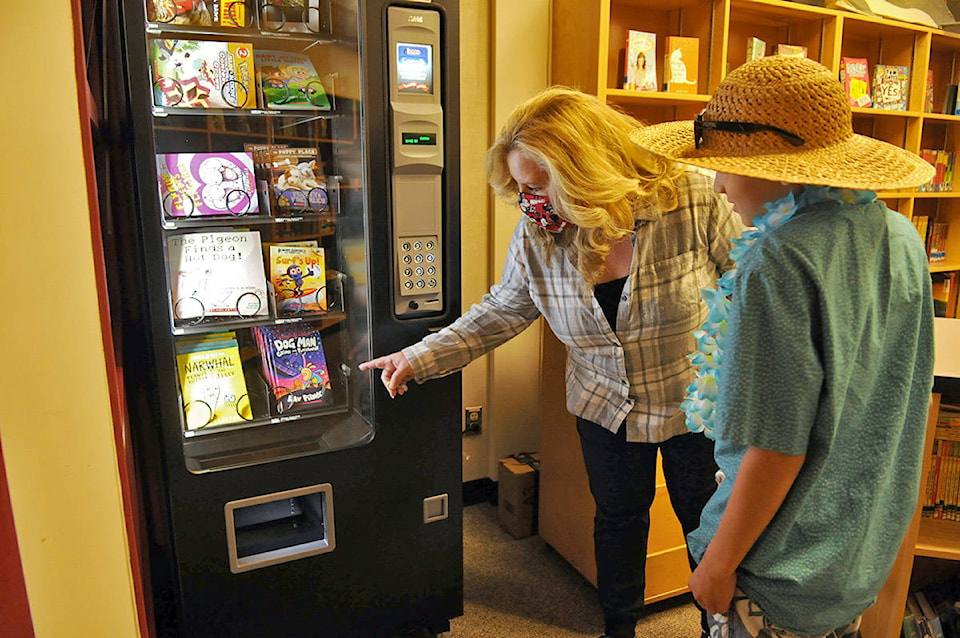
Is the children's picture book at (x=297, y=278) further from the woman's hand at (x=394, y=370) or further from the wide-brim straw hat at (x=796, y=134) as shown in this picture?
the wide-brim straw hat at (x=796, y=134)

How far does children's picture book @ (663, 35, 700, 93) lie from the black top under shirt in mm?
1193

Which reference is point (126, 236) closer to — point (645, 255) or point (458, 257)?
point (458, 257)

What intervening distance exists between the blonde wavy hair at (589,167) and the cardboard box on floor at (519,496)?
127cm

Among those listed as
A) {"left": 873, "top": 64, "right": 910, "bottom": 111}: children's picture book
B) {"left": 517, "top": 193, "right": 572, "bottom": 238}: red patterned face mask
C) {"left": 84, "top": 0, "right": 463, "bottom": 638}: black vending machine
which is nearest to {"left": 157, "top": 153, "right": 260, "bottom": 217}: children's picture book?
{"left": 84, "top": 0, "right": 463, "bottom": 638}: black vending machine

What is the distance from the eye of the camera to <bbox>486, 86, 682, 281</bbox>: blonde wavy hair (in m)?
1.49

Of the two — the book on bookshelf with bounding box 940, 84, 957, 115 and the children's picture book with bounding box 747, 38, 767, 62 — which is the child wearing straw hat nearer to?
the children's picture book with bounding box 747, 38, 767, 62

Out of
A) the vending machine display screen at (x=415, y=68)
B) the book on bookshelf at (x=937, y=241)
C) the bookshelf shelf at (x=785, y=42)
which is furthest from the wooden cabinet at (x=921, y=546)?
the book on bookshelf at (x=937, y=241)

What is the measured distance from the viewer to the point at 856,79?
312cm

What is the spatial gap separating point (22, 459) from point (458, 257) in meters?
1.08

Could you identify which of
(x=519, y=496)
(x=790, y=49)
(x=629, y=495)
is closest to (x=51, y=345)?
(x=629, y=495)

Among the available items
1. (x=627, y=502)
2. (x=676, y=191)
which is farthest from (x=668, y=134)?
(x=627, y=502)

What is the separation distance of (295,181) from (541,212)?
700 mm

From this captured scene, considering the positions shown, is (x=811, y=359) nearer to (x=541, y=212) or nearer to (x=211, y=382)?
(x=541, y=212)

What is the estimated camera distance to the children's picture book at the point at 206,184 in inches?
67.1
